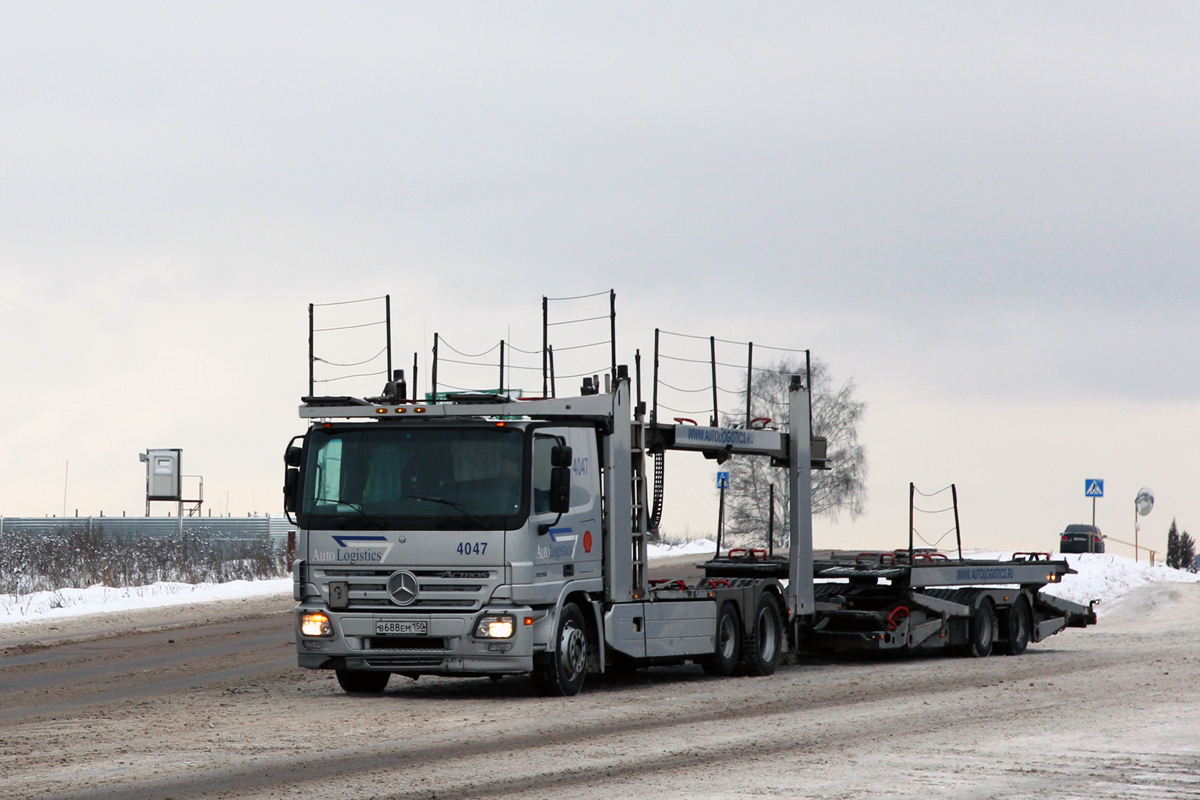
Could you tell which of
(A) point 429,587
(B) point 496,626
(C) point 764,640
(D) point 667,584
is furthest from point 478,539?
(C) point 764,640

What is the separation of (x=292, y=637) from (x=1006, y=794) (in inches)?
636

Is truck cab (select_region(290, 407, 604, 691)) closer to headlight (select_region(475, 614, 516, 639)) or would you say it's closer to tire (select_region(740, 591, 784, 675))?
headlight (select_region(475, 614, 516, 639))

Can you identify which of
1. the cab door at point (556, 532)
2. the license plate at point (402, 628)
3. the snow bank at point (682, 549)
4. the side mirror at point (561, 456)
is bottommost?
the snow bank at point (682, 549)

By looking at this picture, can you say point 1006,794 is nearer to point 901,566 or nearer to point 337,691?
point 337,691

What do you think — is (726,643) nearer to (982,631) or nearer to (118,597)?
(982,631)

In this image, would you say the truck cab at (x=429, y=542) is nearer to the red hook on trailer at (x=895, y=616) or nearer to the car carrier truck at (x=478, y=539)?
the car carrier truck at (x=478, y=539)

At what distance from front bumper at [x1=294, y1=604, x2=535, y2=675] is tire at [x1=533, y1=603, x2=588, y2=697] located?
384mm

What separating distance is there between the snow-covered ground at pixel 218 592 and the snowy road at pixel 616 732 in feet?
32.8

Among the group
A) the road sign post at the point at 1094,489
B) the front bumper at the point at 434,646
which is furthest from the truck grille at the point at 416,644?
the road sign post at the point at 1094,489

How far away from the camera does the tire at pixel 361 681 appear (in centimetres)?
1549

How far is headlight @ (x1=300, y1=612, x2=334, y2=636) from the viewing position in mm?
14508

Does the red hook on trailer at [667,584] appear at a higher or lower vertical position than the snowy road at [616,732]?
higher

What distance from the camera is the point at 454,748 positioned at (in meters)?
11.3

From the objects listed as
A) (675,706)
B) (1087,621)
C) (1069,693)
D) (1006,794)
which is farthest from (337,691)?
(1087,621)
